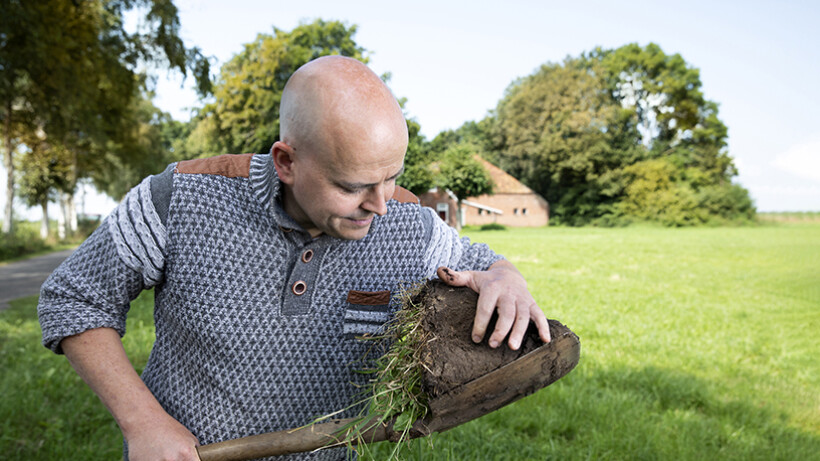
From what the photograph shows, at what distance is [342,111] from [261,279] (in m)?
0.72

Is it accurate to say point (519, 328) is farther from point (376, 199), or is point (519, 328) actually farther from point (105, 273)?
point (105, 273)

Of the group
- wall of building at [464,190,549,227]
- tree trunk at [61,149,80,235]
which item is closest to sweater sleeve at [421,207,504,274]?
tree trunk at [61,149,80,235]

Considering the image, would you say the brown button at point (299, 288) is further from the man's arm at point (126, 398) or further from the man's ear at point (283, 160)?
the man's arm at point (126, 398)

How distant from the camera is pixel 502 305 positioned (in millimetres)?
1691

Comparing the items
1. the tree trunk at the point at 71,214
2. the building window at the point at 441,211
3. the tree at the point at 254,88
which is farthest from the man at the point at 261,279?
the tree trunk at the point at 71,214

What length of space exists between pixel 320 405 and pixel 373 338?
0.39m

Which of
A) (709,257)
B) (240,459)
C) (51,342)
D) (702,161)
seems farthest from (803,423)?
(702,161)

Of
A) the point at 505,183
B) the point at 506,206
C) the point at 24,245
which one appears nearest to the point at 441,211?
the point at 24,245

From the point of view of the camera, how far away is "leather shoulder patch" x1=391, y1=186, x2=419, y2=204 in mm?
2221

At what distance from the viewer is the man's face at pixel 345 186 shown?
5.37 ft

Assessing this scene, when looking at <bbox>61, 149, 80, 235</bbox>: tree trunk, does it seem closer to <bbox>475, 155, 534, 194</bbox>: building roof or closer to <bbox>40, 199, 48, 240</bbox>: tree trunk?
<bbox>40, 199, 48, 240</bbox>: tree trunk

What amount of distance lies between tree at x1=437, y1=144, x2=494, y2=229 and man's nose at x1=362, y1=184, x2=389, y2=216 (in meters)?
34.5

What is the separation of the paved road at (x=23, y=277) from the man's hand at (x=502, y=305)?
11167 millimetres

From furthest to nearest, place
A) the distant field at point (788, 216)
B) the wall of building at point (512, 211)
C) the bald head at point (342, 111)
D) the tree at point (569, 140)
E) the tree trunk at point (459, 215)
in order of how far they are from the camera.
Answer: the tree at point (569, 140), the wall of building at point (512, 211), the distant field at point (788, 216), the tree trunk at point (459, 215), the bald head at point (342, 111)
